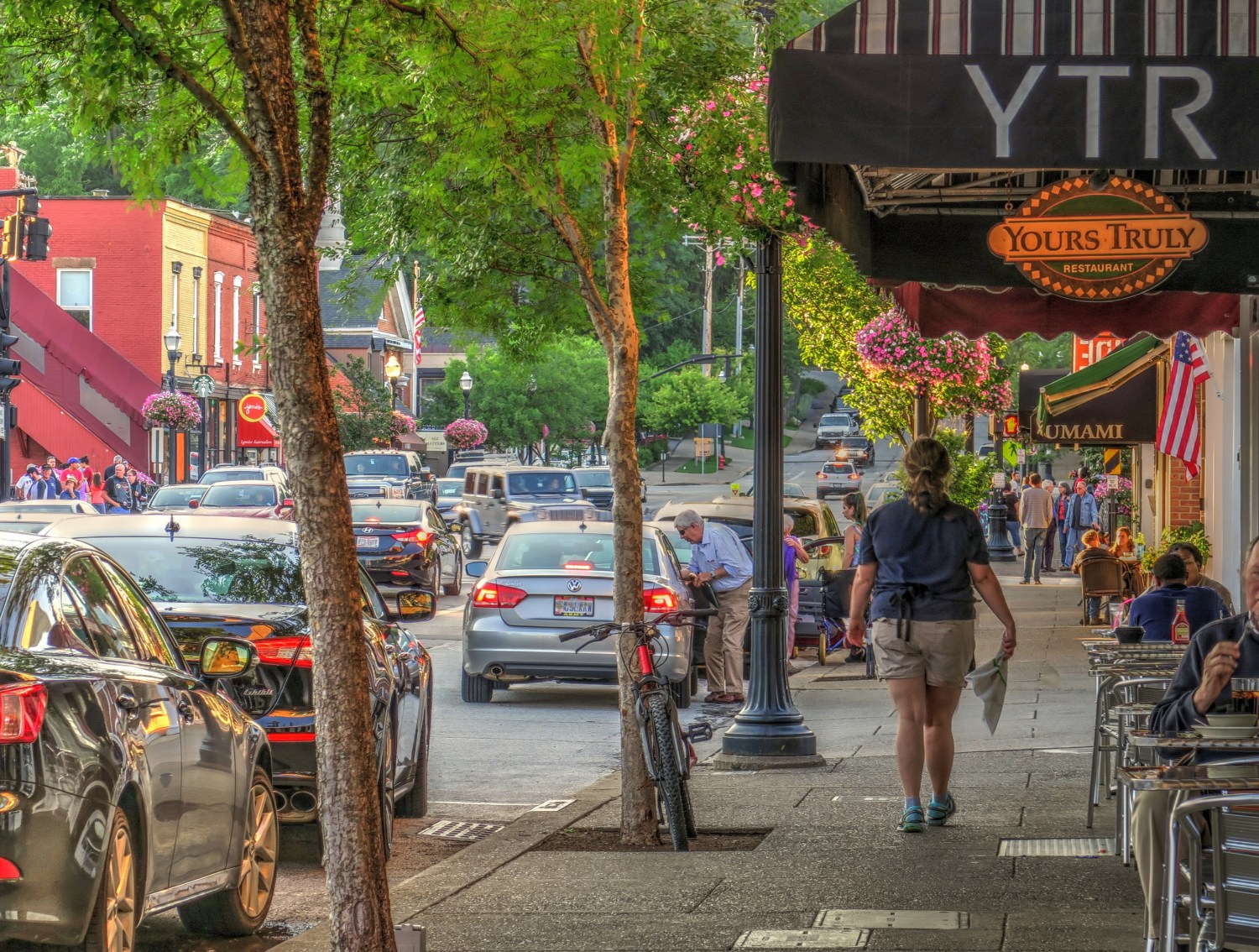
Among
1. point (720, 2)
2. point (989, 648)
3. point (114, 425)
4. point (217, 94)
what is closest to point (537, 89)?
point (217, 94)

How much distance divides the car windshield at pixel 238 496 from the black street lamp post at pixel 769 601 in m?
21.6

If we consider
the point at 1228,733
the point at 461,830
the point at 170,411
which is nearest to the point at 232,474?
the point at 170,411

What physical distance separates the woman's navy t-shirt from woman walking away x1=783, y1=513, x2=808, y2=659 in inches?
330

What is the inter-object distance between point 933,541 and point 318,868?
3.44m

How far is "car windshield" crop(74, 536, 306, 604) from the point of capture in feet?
32.4

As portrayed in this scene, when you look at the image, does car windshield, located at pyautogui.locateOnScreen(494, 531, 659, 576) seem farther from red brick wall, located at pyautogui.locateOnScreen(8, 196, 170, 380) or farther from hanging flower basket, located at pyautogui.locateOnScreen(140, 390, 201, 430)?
red brick wall, located at pyautogui.locateOnScreen(8, 196, 170, 380)

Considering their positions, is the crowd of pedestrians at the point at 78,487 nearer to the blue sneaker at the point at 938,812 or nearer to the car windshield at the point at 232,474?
the car windshield at the point at 232,474

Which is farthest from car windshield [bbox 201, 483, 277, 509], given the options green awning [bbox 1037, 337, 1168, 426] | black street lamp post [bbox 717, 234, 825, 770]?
black street lamp post [bbox 717, 234, 825, 770]

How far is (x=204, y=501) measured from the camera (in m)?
32.9

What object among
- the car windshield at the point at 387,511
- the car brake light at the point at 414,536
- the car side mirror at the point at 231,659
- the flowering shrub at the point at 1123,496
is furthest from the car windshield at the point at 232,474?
the car side mirror at the point at 231,659

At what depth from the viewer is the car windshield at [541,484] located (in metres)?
41.2

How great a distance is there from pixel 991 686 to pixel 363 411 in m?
49.2

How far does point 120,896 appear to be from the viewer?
577 centimetres

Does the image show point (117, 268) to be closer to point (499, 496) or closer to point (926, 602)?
point (499, 496)
